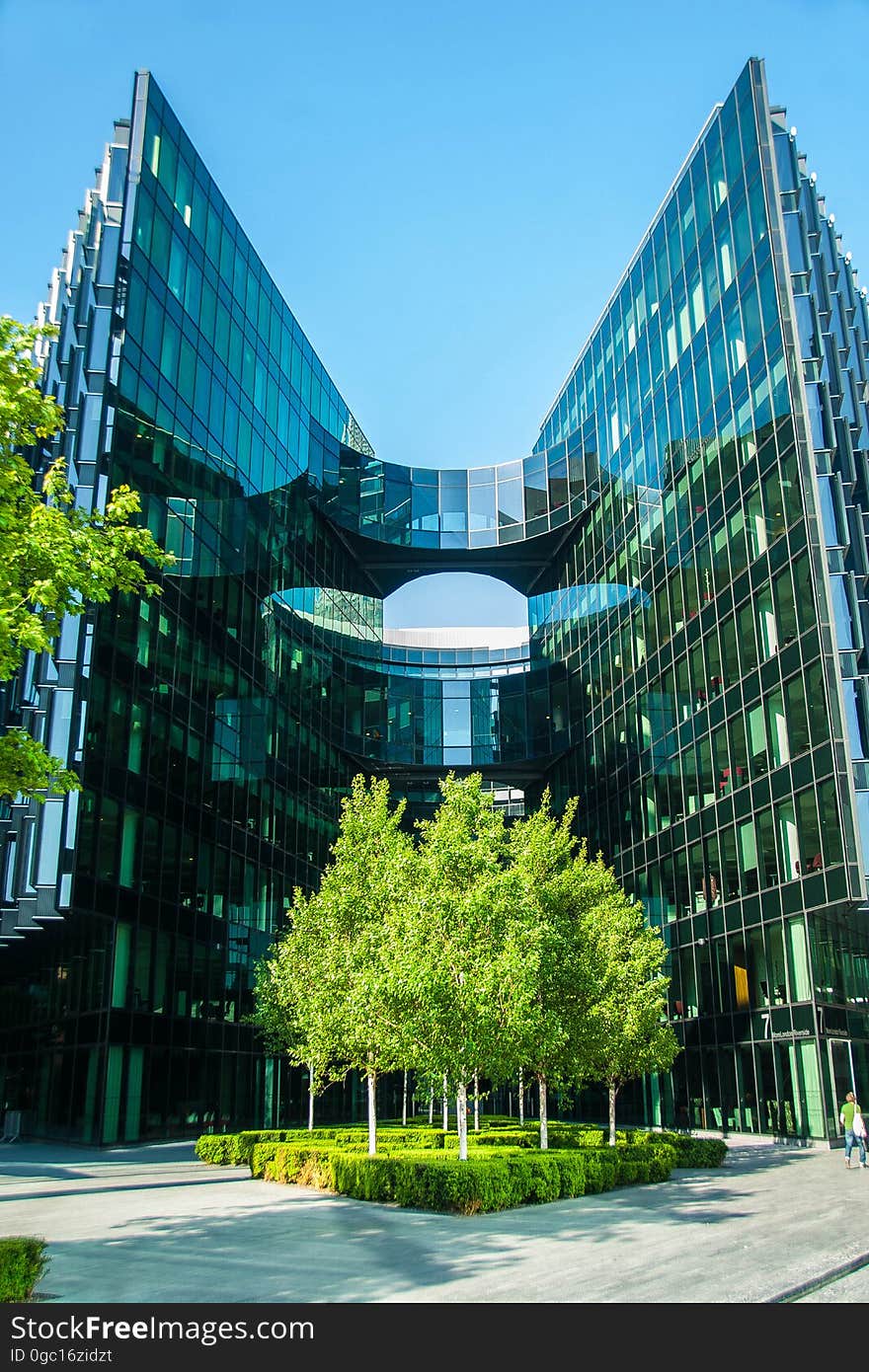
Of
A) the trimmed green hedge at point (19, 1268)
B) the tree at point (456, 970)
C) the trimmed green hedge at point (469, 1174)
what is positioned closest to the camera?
the trimmed green hedge at point (19, 1268)

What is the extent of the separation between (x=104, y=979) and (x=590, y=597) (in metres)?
33.0

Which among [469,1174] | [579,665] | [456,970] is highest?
[579,665]

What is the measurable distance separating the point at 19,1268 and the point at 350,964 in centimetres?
1744

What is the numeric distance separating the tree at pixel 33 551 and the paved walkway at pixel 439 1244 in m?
6.34

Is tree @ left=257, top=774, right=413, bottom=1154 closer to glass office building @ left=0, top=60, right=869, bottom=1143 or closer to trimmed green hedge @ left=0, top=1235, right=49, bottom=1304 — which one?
glass office building @ left=0, top=60, right=869, bottom=1143

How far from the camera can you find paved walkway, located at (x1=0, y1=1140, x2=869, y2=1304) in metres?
11.2

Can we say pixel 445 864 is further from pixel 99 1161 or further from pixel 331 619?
pixel 331 619

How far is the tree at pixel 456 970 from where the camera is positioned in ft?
70.4

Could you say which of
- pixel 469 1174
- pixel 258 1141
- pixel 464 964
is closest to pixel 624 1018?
pixel 464 964

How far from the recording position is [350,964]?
27.2 m

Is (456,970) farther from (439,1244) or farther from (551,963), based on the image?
(439,1244)

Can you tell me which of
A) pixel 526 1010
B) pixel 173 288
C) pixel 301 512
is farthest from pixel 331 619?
pixel 526 1010

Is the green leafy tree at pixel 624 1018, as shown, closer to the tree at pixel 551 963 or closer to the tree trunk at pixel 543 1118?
the tree at pixel 551 963

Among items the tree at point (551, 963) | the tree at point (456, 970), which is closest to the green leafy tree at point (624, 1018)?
the tree at point (551, 963)
